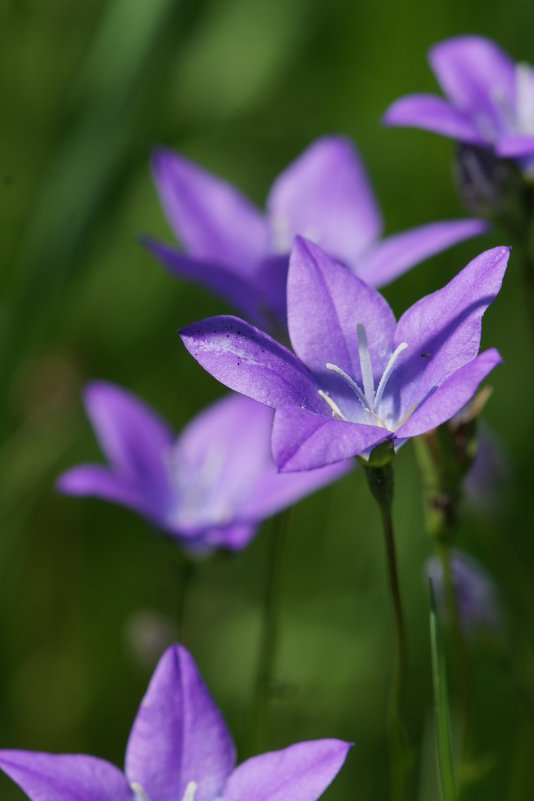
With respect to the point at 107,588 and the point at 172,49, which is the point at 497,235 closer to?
the point at 172,49

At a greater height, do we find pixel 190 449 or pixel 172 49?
pixel 172 49

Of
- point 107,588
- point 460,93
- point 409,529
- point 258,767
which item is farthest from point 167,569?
point 258,767

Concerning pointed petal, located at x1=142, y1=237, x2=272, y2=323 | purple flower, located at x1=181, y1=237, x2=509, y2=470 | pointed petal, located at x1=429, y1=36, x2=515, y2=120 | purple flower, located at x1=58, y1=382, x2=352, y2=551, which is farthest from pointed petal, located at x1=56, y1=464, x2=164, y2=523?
pointed petal, located at x1=429, y1=36, x2=515, y2=120

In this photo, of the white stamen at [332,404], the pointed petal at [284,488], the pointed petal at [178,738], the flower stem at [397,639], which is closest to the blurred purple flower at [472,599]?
the pointed petal at [284,488]

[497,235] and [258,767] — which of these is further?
[497,235]

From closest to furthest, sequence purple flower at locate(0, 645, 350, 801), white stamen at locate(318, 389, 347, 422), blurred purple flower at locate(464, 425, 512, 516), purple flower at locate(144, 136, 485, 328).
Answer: purple flower at locate(0, 645, 350, 801), white stamen at locate(318, 389, 347, 422), purple flower at locate(144, 136, 485, 328), blurred purple flower at locate(464, 425, 512, 516)

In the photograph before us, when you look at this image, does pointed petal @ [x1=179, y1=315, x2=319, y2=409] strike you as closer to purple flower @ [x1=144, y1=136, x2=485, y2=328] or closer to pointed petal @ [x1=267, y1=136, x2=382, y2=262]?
purple flower @ [x1=144, y1=136, x2=485, y2=328]
